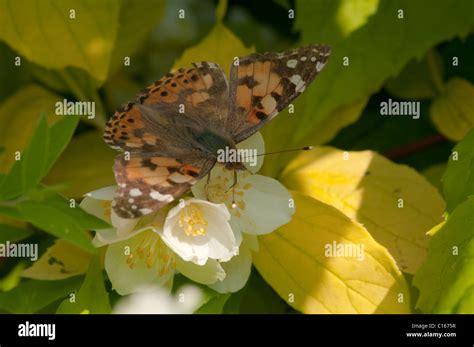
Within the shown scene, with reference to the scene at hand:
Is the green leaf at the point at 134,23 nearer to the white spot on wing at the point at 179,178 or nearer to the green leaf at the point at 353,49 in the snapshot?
the green leaf at the point at 353,49

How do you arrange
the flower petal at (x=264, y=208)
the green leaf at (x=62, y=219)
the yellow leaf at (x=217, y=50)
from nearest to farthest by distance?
the green leaf at (x=62, y=219), the flower petal at (x=264, y=208), the yellow leaf at (x=217, y=50)

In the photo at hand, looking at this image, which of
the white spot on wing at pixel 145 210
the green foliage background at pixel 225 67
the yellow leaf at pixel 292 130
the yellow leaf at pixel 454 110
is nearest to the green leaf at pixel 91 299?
the green foliage background at pixel 225 67

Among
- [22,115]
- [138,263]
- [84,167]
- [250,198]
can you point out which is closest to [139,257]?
[138,263]

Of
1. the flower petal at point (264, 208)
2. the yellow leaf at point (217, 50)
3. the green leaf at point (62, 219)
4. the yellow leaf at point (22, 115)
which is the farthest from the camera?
the yellow leaf at point (22, 115)

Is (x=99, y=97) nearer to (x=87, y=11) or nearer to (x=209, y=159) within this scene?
(x=87, y=11)
